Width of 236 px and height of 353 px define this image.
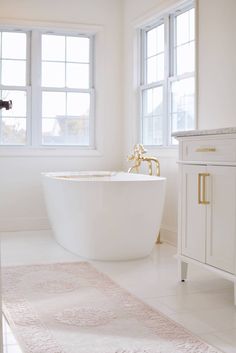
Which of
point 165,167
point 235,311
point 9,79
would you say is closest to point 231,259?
point 235,311

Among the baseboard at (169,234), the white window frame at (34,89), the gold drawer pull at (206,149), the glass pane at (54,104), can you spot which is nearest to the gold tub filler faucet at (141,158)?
the baseboard at (169,234)

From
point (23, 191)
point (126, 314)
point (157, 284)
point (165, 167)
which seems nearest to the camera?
point (126, 314)

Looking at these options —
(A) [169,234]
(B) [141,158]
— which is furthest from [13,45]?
(A) [169,234]

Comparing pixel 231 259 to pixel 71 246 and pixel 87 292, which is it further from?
pixel 71 246

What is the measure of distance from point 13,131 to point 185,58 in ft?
6.99

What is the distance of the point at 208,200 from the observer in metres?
2.99

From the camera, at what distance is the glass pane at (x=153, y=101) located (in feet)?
17.2

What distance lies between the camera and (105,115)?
5.94 m

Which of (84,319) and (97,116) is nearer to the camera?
(84,319)

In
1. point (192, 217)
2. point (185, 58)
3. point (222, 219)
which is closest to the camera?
point (222, 219)

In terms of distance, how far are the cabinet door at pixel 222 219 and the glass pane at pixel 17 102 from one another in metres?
3.25

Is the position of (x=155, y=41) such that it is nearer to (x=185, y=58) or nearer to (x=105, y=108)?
(x=185, y=58)

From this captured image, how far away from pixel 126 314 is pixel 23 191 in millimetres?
3231

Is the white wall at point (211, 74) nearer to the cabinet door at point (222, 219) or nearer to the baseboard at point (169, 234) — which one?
the baseboard at point (169, 234)
